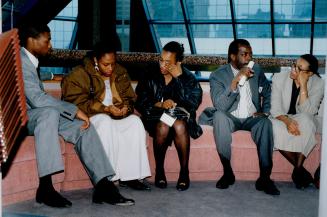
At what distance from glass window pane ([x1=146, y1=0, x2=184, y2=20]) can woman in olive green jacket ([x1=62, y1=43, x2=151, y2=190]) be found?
8353 millimetres

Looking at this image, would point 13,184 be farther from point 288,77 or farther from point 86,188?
point 288,77

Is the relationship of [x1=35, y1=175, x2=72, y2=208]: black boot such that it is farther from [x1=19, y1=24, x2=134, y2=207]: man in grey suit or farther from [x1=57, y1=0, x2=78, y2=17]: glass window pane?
[x1=57, y1=0, x2=78, y2=17]: glass window pane

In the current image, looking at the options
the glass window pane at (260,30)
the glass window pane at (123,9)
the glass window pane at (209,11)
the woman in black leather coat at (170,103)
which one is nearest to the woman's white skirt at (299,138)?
the woman in black leather coat at (170,103)

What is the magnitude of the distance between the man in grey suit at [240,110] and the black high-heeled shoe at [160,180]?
0.46 m

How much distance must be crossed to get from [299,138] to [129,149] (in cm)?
143

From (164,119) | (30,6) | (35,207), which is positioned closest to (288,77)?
(164,119)

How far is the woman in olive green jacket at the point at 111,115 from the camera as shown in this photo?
346 cm

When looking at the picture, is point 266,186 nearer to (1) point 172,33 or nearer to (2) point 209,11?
(2) point 209,11

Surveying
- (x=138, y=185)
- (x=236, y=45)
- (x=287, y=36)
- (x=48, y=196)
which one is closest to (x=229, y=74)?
(x=236, y=45)

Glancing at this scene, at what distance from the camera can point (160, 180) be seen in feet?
11.9

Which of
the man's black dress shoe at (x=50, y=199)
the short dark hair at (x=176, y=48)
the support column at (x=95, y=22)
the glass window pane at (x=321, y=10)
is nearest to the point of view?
the man's black dress shoe at (x=50, y=199)

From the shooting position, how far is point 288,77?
3990 mm

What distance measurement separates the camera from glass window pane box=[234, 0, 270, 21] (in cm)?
1176

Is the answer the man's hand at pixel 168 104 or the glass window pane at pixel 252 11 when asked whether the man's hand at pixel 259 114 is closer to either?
the man's hand at pixel 168 104
